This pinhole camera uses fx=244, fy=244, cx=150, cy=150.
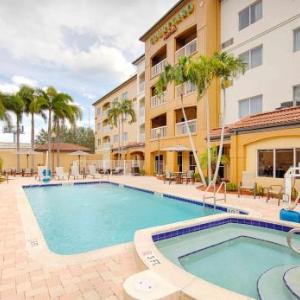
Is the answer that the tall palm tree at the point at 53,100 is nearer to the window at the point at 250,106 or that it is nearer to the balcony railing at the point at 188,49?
the balcony railing at the point at 188,49

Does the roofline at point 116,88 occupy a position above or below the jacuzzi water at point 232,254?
above

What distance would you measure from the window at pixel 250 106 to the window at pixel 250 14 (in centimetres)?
518

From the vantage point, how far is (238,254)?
571cm

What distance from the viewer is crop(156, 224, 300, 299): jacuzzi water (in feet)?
15.1

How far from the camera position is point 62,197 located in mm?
13305

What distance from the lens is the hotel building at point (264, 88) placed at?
1177 cm

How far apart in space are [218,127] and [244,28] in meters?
6.99

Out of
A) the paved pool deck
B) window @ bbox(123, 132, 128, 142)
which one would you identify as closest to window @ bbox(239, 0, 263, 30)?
the paved pool deck

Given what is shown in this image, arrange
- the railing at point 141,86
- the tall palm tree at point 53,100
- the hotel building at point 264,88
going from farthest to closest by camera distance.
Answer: the railing at point 141,86, the tall palm tree at point 53,100, the hotel building at point 264,88

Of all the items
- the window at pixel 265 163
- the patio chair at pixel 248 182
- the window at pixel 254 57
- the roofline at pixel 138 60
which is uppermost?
the roofline at pixel 138 60

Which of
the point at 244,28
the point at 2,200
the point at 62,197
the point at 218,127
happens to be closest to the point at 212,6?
the point at 244,28

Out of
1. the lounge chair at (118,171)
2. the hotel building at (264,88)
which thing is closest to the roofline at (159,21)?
the hotel building at (264,88)

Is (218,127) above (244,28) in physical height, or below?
below

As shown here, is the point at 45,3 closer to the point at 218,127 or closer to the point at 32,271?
the point at 32,271
